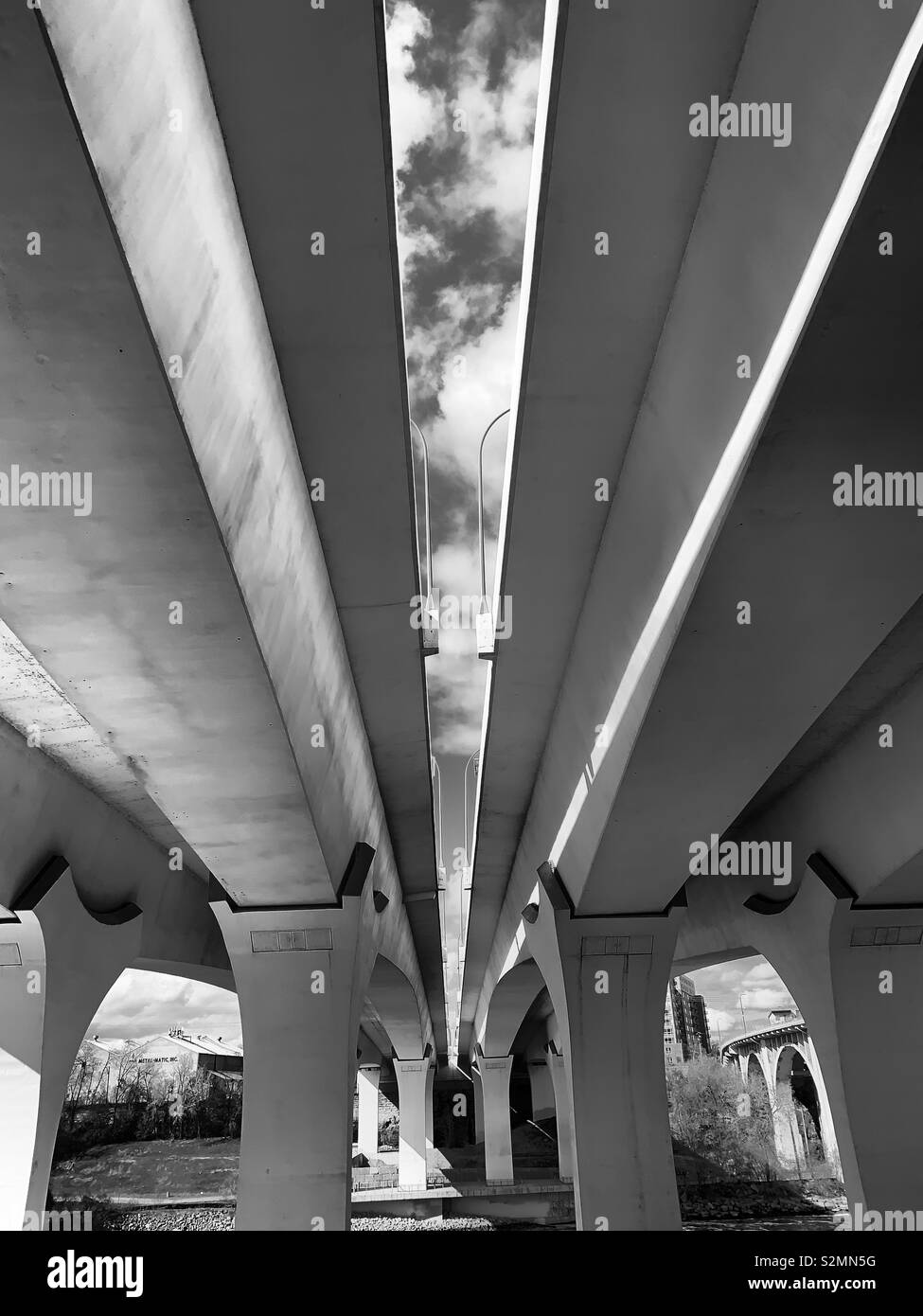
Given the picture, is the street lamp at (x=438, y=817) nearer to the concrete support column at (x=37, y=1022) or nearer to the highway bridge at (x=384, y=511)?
the highway bridge at (x=384, y=511)

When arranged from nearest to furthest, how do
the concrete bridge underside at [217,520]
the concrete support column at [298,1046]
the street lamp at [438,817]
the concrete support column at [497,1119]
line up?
the concrete bridge underside at [217,520]
the concrete support column at [298,1046]
the street lamp at [438,817]
the concrete support column at [497,1119]

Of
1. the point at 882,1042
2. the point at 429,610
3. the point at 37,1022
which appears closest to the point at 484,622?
the point at 429,610

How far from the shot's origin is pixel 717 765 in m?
9.52

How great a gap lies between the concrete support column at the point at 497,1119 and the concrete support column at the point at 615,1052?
26.2 metres

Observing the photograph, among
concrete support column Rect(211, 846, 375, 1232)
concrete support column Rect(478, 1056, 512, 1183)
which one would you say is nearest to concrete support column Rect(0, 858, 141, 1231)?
concrete support column Rect(211, 846, 375, 1232)

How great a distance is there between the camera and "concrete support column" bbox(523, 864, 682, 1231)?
1385 centimetres

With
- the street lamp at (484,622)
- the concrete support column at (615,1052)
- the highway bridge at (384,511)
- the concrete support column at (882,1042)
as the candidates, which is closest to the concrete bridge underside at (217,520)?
the highway bridge at (384,511)

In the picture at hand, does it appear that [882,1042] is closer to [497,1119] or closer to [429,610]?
[429,610]

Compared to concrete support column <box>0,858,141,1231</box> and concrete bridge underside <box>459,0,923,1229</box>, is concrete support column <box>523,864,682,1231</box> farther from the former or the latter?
concrete support column <box>0,858,141,1231</box>

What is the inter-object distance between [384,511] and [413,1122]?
121ft

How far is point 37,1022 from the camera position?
1333 centimetres

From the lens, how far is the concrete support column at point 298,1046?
12211mm
